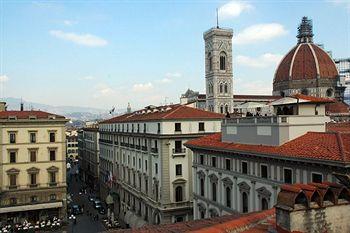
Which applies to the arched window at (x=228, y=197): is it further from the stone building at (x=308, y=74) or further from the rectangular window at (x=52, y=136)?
the stone building at (x=308, y=74)

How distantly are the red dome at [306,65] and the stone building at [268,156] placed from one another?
5968 cm

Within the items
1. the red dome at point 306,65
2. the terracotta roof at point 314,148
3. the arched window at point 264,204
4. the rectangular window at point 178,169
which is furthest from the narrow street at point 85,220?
the red dome at point 306,65

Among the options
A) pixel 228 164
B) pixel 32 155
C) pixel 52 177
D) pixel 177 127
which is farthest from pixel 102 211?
pixel 228 164

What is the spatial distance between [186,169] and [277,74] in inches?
2286

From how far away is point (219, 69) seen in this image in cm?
11238

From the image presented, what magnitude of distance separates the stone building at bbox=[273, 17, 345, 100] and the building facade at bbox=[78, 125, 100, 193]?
46.4m

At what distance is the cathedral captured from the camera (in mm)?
89250

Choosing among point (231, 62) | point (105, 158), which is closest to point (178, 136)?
point (105, 158)

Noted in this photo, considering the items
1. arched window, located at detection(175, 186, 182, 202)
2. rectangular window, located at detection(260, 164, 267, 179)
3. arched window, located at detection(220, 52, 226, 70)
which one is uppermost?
arched window, located at detection(220, 52, 226, 70)

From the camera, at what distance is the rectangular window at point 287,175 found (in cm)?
2493

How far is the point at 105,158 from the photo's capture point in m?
77.3

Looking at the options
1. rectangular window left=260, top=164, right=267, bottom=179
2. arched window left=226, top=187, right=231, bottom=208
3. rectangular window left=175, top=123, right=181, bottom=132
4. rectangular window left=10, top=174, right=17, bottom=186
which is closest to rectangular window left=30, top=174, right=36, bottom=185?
rectangular window left=10, top=174, right=17, bottom=186

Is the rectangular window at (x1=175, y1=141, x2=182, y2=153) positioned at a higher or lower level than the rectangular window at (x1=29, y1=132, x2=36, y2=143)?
lower

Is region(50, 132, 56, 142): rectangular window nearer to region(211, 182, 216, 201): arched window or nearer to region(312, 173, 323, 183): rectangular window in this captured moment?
region(211, 182, 216, 201): arched window
